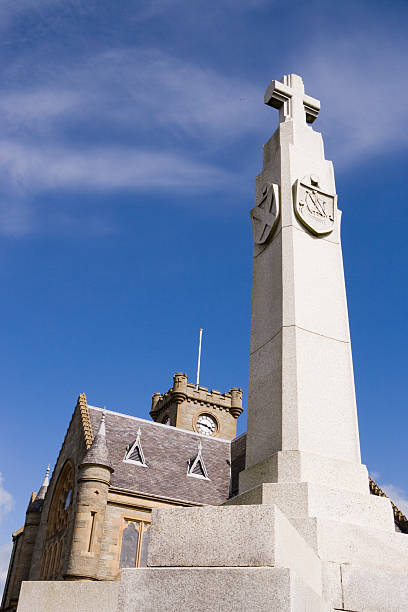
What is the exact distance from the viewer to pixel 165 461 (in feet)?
97.5

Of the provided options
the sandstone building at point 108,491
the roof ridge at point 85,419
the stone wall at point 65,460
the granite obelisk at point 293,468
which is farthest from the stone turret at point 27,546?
the granite obelisk at point 293,468

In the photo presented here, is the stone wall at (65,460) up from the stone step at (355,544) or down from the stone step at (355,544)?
up

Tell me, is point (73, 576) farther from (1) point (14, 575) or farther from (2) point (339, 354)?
(2) point (339, 354)

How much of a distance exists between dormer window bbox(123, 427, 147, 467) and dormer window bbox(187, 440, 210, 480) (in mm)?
2691

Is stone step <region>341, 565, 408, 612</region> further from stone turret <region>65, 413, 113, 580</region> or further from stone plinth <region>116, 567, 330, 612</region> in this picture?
stone turret <region>65, 413, 113, 580</region>

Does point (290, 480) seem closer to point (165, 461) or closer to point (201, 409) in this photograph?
point (165, 461)

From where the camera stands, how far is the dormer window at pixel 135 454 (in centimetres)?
2830

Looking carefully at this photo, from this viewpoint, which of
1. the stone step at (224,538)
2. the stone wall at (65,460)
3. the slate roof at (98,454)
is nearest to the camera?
the stone step at (224,538)

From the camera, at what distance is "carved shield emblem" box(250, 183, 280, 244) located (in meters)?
7.64

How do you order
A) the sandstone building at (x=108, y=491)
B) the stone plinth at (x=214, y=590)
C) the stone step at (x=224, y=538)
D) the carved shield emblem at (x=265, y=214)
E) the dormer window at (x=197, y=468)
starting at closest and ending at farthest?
the stone plinth at (x=214, y=590), the stone step at (x=224, y=538), the carved shield emblem at (x=265, y=214), the sandstone building at (x=108, y=491), the dormer window at (x=197, y=468)

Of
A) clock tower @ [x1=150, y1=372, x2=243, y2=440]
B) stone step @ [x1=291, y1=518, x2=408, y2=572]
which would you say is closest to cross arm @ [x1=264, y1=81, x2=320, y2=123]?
stone step @ [x1=291, y1=518, x2=408, y2=572]

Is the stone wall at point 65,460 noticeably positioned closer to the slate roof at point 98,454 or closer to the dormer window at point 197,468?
the slate roof at point 98,454

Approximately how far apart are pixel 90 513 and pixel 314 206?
20.2 metres

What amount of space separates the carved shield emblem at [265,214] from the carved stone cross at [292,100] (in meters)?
1.30
